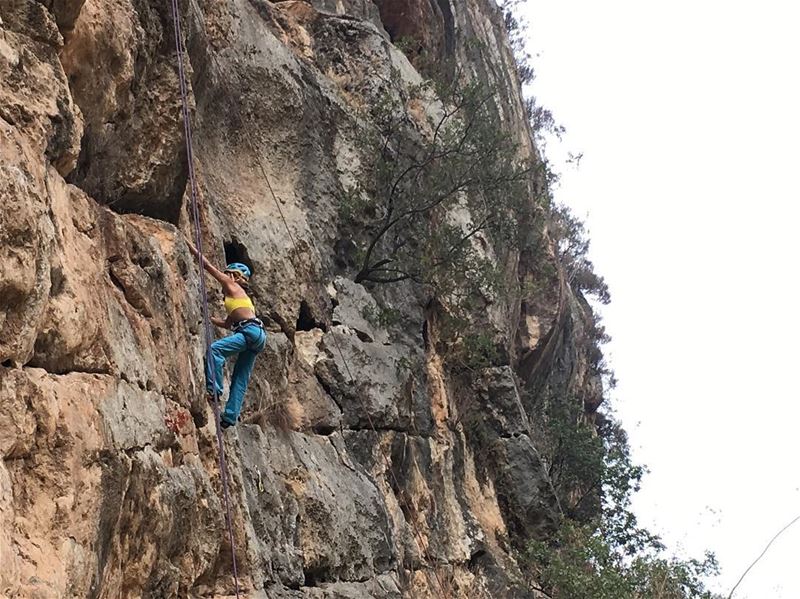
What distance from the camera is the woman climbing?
8648 mm

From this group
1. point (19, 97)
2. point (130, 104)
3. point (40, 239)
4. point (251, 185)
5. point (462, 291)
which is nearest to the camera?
point (40, 239)

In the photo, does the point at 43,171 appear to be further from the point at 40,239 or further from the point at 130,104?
the point at 130,104

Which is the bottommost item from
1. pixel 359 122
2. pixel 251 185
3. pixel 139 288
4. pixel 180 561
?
pixel 180 561

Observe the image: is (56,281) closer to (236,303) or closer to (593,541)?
(236,303)

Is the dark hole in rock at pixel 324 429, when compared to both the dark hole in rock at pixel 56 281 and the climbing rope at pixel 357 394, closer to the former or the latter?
the climbing rope at pixel 357 394

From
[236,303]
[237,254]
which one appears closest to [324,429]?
[237,254]

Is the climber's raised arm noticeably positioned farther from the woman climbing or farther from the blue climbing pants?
the blue climbing pants

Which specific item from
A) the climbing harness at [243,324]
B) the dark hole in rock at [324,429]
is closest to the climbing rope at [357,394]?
the dark hole in rock at [324,429]

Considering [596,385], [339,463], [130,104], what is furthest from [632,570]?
[596,385]

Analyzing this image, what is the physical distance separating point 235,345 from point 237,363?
0.36m

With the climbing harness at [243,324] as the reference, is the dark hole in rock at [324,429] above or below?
below

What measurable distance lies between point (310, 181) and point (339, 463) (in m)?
5.10

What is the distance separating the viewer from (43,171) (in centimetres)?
592

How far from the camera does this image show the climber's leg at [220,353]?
856 centimetres
